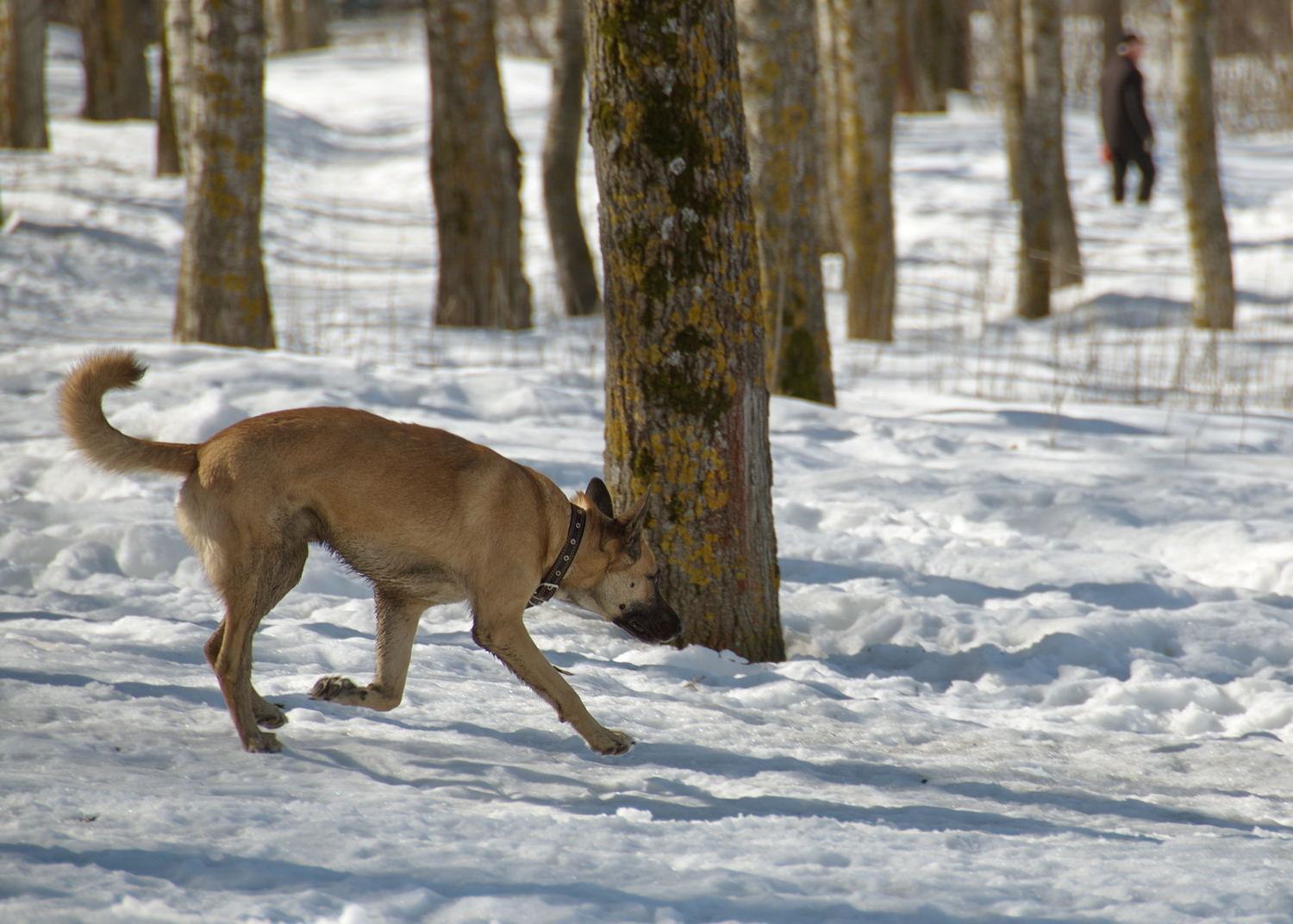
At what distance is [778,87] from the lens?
791 centimetres

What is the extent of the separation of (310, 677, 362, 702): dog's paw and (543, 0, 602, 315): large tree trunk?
9.58 metres

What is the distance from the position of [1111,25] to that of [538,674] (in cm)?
2770

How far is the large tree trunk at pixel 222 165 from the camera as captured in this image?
8305 mm

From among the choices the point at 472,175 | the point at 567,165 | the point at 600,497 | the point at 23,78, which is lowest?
the point at 600,497

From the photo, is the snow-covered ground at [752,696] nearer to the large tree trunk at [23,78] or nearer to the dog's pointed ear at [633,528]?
the dog's pointed ear at [633,528]

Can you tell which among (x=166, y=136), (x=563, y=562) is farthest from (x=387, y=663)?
(x=166, y=136)

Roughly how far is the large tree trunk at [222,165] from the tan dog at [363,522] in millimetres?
5608

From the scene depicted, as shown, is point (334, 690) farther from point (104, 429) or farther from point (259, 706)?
point (104, 429)

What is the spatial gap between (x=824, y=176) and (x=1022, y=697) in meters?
13.5

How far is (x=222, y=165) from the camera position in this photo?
28.4ft

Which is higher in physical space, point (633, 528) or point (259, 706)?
point (633, 528)

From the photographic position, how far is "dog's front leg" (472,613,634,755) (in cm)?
370

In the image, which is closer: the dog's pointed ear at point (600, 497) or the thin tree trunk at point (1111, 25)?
the dog's pointed ear at point (600, 497)

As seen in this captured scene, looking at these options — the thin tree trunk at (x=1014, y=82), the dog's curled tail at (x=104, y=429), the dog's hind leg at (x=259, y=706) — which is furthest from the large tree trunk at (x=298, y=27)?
the dog's hind leg at (x=259, y=706)
